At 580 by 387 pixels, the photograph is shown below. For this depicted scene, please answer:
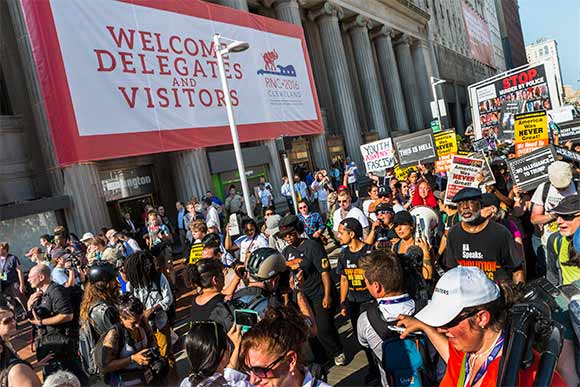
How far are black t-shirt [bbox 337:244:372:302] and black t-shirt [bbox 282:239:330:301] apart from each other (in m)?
0.22

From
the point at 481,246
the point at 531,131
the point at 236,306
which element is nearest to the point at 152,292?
the point at 236,306

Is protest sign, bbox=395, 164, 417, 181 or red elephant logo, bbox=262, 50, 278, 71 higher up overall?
red elephant logo, bbox=262, 50, 278, 71

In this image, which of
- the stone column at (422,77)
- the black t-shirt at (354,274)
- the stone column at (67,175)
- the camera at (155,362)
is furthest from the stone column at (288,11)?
the camera at (155,362)

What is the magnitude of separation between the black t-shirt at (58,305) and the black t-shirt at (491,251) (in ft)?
13.0

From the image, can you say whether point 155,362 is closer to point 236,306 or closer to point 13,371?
point 236,306

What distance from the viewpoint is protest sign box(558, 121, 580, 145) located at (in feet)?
33.2

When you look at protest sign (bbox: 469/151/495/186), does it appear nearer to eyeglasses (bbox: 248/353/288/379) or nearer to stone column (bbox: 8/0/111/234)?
eyeglasses (bbox: 248/353/288/379)

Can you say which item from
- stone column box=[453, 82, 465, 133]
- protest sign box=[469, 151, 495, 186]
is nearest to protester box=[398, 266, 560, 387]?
protest sign box=[469, 151, 495, 186]

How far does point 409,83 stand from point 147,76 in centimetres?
2952

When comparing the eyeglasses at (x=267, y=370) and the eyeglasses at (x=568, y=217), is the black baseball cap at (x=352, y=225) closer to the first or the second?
the eyeglasses at (x=568, y=217)

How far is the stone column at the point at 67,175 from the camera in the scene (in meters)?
11.7

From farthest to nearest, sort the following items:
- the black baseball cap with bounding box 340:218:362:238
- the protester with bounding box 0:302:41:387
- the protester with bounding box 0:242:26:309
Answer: the protester with bounding box 0:242:26:309, the black baseball cap with bounding box 340:218:362:238, the protester with bounding box 0:302:41:387

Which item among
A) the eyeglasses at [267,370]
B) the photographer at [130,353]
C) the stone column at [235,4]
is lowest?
the photographer at [130,353]

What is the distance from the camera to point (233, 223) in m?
8.02
